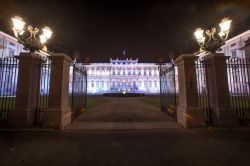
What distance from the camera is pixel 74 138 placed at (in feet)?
15.6

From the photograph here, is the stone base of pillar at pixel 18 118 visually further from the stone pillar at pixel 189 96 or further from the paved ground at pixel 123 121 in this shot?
the stone pillar at pixel 189 96

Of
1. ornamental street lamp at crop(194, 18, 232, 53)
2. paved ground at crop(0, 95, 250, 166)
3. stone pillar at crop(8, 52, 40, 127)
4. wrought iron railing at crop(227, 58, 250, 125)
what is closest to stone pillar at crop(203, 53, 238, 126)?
wrought iron railing at crop(227, 58, 250, 125)

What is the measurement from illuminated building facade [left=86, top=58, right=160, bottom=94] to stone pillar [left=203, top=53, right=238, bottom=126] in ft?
196

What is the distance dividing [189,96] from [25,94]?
710 cm

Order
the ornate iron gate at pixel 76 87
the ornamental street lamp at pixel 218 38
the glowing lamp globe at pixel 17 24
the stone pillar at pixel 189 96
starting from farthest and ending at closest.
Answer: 1. the ornate iron gate at pixel 76 87
2. the ornamental street lamp at pixel 218 38
3. the glowing lamp globe at pixel 17 24
4. the stone pillar at pixel 189 96

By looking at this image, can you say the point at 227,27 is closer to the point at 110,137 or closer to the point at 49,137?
the point at 110,137

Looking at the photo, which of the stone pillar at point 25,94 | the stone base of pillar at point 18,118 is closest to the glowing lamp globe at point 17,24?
the stone pillar at point 25,94

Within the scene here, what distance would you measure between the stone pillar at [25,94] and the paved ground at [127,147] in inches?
26.4

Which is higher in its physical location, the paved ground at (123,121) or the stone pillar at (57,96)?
the stone pillar at (57,96)

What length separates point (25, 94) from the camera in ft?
19.5

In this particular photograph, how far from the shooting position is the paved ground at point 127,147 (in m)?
3.23

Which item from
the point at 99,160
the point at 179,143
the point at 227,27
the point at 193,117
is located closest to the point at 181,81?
the point at 193,117

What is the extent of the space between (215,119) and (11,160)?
7360mm

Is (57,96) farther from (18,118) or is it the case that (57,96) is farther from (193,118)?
(193,118)
